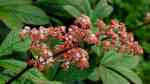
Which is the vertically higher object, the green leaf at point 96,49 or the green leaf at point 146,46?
the green leaf at point 96,49

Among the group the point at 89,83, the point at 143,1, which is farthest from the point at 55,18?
the point at 143,1

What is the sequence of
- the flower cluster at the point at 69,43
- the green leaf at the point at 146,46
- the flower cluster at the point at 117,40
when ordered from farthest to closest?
the green leaf at the point at 146,46
the flower cluster at the point at 117,40
the flower cluster at the point at 69,43

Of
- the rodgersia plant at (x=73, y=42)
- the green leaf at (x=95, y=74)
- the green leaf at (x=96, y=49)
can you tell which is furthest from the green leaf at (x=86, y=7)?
the rodgersia plant at (x=73, y=42)

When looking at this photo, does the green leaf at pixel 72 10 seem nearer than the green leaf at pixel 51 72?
No

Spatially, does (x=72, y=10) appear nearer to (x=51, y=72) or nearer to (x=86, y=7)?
(x=86, y=7)

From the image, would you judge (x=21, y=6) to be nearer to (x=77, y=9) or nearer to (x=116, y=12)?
(x=77, y=9)

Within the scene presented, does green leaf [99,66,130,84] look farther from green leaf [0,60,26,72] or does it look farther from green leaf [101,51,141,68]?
green leaf [0,60,26,72]

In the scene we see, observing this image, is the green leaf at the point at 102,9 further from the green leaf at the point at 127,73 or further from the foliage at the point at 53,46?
the green leaf at the point at 127,73

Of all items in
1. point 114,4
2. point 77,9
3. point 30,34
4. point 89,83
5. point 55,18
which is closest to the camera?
point 30,34
